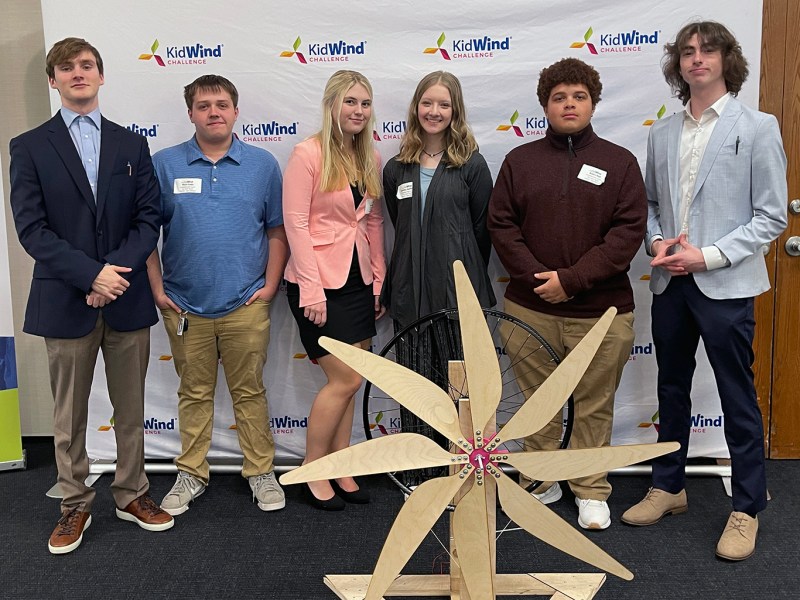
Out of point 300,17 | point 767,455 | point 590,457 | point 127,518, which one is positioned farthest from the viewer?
point 767,455

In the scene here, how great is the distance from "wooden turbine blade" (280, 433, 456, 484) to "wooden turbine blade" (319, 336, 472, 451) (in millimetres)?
62

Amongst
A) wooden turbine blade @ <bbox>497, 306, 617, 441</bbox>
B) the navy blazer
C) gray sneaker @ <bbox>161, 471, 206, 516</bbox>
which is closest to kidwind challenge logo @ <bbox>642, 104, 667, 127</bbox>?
wooden turbine blade @ <bbox>497, 306, 617, 441</bbox>

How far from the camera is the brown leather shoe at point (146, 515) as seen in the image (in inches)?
114

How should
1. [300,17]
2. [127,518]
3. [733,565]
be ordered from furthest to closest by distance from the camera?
[300,17] → [127,518] → [733,565]

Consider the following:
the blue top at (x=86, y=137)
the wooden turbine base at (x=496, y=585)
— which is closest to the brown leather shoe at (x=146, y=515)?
the wooden turbine base at (x=496, y=585)

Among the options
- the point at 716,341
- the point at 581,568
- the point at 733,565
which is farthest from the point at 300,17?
the point at 733,565

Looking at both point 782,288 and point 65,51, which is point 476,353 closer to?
point 65,51

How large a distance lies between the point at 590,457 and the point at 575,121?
1.41 metres

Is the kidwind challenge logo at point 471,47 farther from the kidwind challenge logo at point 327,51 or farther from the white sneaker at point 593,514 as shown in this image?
the white sneaker at point 593,514

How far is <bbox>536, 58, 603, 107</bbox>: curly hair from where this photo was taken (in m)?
2.73

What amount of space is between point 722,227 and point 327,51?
1773 mm

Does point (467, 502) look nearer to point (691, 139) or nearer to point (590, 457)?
point (590, 457)

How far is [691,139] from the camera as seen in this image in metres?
2.70

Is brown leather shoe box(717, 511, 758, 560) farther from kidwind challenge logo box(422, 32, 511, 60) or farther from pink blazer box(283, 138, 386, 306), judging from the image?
kidwind challenge logo box(422, 32, 511, 60)
